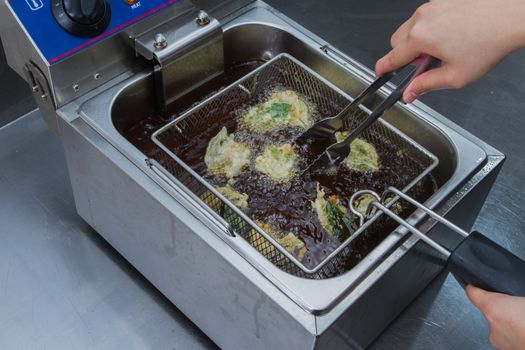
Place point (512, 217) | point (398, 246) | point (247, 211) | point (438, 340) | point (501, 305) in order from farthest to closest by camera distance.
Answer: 1. point (512, 217)
2. point (438, 340)
3. point (247, 211)
4. point (398, 246)
5. point (501, 305)

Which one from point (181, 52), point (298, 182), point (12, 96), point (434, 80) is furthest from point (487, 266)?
point (12, 96)

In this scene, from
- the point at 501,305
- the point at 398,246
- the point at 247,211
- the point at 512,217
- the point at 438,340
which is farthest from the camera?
the point at 512,217

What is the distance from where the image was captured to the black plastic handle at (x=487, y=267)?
814 millimetres

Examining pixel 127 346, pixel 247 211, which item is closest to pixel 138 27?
pixel 247 211

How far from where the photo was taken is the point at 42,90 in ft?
3.65

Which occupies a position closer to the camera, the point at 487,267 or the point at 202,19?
the point at 487,267

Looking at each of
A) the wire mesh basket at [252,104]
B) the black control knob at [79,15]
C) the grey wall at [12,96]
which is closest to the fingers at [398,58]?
the wire mesh basket at [252,104]

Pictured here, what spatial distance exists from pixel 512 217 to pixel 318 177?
0.45 metres

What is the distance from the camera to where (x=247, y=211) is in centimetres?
107

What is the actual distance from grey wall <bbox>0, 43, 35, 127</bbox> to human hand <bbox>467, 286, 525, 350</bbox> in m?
0.99

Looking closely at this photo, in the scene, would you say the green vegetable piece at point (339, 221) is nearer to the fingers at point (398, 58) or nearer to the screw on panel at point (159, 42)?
the fingers at point (398, 58)

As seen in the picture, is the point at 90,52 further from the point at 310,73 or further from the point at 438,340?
the point at 438,340

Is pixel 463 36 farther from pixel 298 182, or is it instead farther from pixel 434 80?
pixel 298 182

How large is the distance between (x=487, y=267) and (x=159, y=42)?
2.07ft
